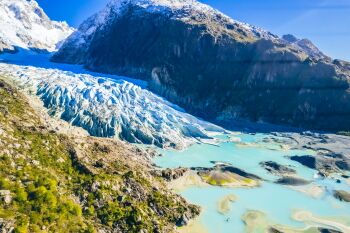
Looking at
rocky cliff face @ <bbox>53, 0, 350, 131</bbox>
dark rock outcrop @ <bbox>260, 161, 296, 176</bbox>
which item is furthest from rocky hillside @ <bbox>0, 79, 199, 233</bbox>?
rocky cliff face @ <bbox>53, 0, 350, 131</bbox>

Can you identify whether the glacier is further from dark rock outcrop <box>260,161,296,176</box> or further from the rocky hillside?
the rocky hillside

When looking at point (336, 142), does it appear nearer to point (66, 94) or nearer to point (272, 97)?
point (272, 97)

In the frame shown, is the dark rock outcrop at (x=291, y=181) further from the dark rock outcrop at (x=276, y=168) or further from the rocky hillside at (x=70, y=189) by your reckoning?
the rocky hillside at (x=70, y=189)

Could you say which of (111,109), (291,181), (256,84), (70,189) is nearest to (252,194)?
(291,181)

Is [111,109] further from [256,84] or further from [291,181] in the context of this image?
[256,84]

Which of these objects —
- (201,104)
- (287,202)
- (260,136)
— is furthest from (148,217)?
(201,104)

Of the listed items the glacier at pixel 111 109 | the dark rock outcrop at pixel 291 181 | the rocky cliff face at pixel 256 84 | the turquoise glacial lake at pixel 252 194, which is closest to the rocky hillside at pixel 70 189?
the turquoise glacial lake at pixel 252 194
